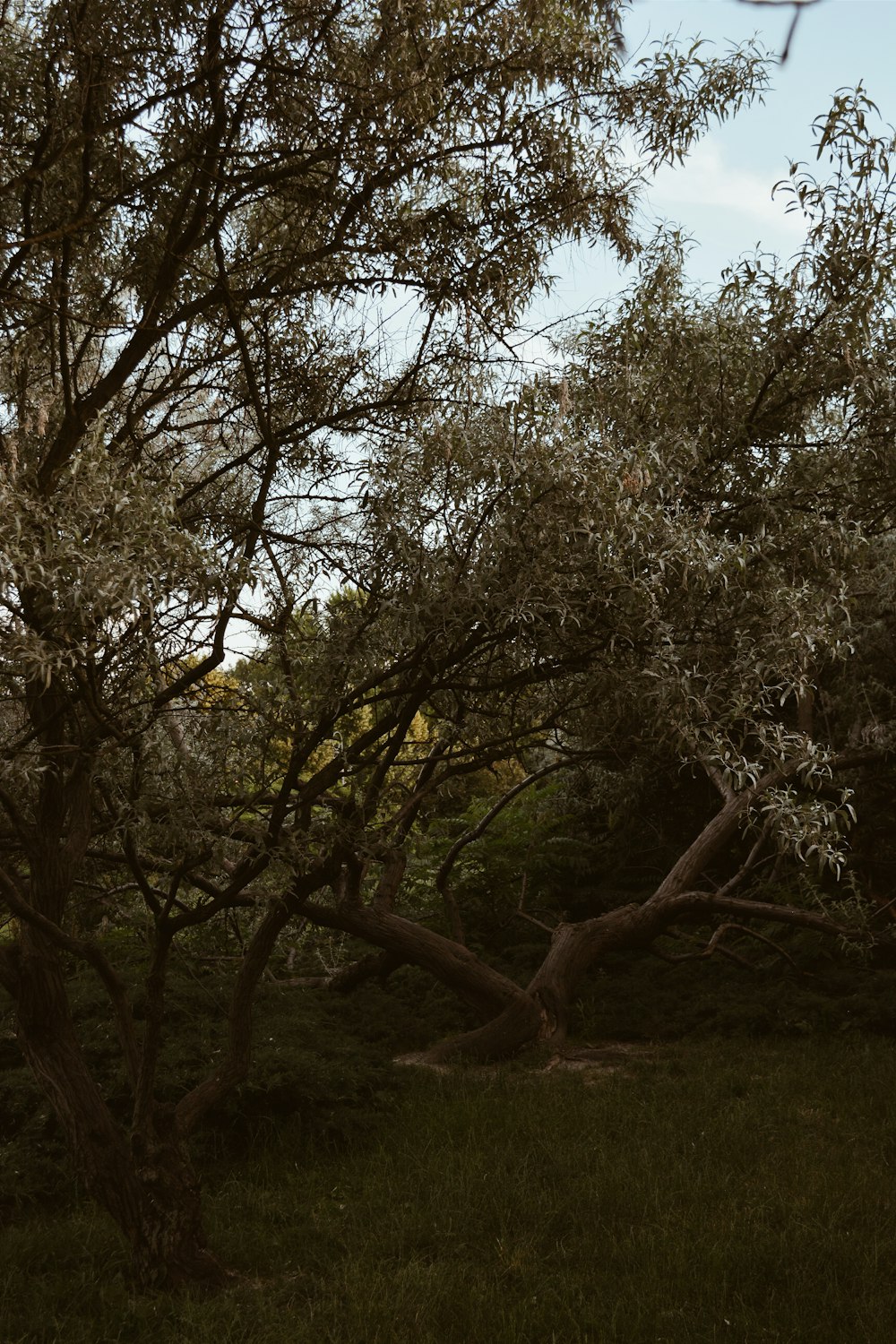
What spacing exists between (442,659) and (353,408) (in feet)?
6.69

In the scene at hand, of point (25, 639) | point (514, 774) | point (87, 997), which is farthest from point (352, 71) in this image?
point (514, 774)

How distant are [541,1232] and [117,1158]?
1.93 m

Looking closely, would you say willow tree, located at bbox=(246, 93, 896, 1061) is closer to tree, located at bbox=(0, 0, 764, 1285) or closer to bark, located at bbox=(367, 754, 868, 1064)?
tree, located at bbox=(0, 0, 764, 1285)

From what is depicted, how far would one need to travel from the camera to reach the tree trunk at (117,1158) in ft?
15.0

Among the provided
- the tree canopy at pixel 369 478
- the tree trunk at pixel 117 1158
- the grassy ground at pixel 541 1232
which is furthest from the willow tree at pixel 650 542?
the grassy ground at pixel 541 1232

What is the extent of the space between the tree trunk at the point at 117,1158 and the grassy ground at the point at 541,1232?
16 centimetres

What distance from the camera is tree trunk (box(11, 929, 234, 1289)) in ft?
15.0

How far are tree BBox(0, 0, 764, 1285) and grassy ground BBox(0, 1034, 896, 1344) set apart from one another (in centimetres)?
43

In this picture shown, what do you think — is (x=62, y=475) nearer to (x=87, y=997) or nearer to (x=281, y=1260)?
(x=281, y=1260)

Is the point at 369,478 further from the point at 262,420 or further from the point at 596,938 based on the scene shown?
the point at 596,938

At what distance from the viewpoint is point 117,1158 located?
4.62 m

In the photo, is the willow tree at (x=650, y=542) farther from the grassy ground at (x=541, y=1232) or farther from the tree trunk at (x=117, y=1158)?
the grassy ground at (x=541, y=1232)

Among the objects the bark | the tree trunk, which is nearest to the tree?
the tree trunk

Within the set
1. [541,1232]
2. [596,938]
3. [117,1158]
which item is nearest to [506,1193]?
[541,1232]
